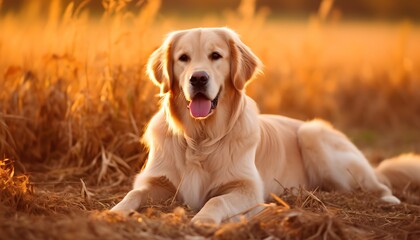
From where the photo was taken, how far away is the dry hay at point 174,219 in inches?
106

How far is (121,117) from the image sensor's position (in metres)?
5.37

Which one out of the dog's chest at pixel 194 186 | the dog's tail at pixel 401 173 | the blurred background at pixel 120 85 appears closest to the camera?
the dog's chest at pixel 194 186

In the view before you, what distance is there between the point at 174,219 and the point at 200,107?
989 millimetres

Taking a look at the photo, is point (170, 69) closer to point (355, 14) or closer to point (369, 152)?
point (369, 152)

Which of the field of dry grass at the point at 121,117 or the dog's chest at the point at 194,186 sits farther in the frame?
the dog's chest at the point at 194,186

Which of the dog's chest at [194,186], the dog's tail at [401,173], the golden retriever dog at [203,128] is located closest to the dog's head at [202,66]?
the golden retriever dog at [203,128]

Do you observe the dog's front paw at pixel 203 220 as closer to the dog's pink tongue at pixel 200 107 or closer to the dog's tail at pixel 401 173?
the dog's pink tongue at pixel 200 107

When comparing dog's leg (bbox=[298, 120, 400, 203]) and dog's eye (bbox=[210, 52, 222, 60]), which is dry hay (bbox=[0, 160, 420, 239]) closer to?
dog's leg (bbox=[298, 120, 400, 203])

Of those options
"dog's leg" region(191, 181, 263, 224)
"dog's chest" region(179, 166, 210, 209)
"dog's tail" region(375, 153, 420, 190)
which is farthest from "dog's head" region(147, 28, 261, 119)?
"dog's tail" region(375, 153, 420, 190)

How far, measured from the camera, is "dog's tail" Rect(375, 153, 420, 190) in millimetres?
5336

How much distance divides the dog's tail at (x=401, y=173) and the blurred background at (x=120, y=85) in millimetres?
1312

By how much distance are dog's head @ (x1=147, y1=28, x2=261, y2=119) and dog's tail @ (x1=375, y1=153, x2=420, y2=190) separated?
1.91m

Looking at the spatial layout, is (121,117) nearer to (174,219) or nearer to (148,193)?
(148,193)

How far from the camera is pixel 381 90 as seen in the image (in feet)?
29.8
